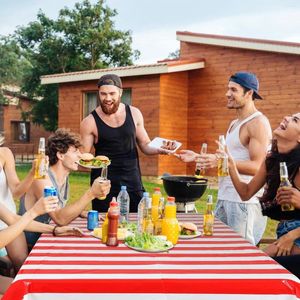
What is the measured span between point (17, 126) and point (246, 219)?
30.6m

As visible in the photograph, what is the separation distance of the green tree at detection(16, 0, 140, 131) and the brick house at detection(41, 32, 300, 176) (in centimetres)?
1140

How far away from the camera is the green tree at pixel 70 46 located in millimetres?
25453

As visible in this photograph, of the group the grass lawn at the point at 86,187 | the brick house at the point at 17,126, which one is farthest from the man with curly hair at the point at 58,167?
the brick house at the point at 17,126

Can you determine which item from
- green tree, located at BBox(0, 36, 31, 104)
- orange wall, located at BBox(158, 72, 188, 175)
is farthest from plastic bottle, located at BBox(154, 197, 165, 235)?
green tree, located at BBox(0, 36, 31, 104)

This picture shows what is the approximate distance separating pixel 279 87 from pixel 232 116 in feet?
5.12

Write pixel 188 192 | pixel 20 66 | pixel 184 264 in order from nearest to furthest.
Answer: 1. pixel 184 264
2. pixel 188 192
3. pixel 20 66

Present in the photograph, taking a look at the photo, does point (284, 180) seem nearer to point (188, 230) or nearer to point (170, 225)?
point (188, 230)

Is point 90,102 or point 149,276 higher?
point 90,102

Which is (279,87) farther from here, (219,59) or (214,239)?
(214,239)

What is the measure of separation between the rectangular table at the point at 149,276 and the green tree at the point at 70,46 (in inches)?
902

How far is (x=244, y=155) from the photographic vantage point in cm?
381

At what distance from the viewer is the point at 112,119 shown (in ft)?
14.4

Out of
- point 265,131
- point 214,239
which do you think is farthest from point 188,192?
point 214,239

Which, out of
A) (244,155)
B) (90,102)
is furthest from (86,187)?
(244,155)
